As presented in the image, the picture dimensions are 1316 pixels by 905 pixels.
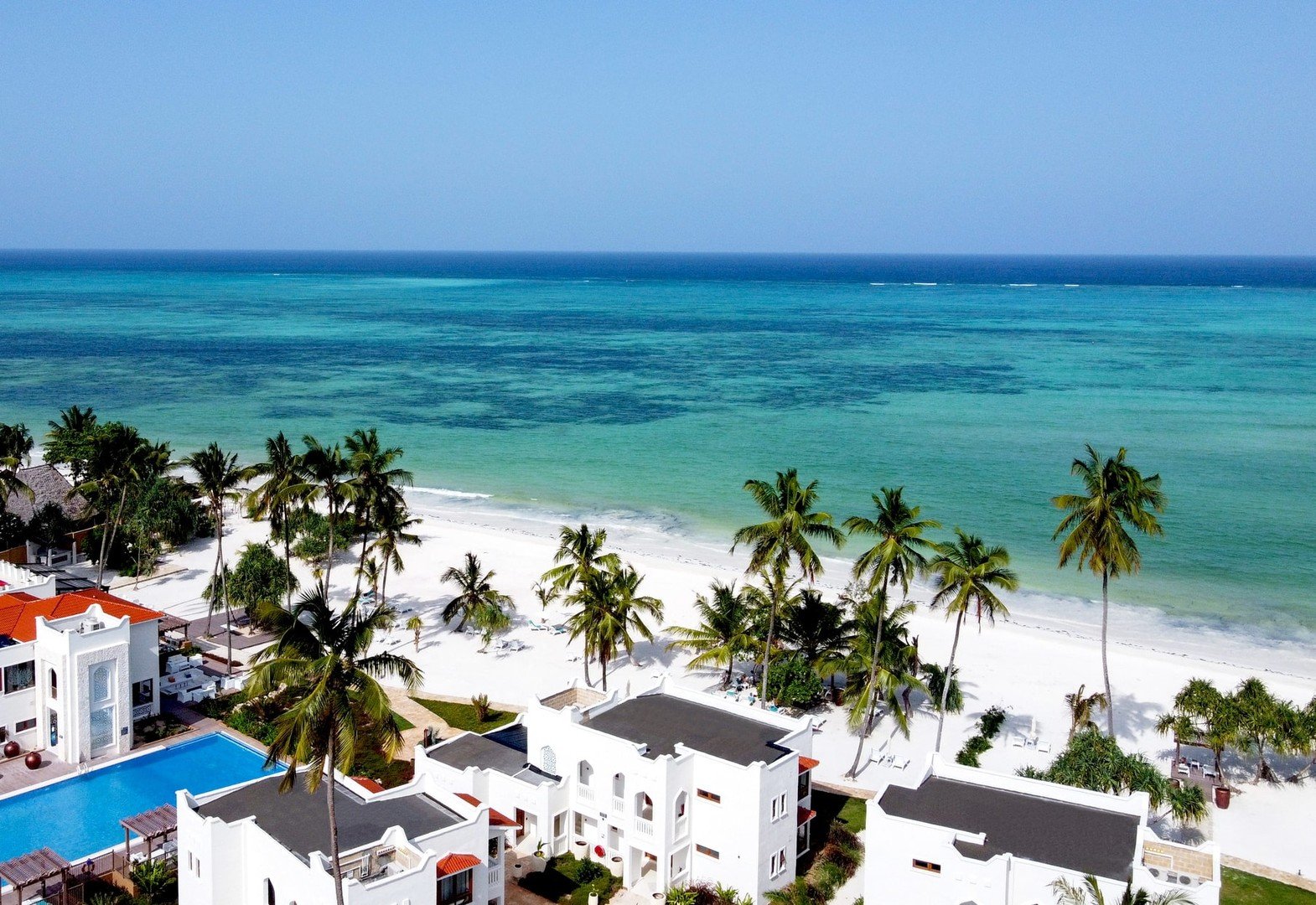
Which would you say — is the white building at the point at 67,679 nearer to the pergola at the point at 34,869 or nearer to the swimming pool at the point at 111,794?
the swimming pool at the point at 111,794

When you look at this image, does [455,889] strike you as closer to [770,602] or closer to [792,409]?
[770,602]

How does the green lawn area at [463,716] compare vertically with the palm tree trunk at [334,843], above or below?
below

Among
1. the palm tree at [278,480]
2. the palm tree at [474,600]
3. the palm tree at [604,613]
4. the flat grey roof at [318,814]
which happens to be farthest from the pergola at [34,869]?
the palm tree at [474,600]

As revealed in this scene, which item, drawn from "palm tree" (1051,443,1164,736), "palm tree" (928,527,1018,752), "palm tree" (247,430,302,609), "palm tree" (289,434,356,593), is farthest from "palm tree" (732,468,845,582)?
"palm tree" (247,430,302,609)

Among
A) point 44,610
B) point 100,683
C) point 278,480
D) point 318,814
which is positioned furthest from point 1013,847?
point 44,610

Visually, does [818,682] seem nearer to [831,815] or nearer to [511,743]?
[831,815]

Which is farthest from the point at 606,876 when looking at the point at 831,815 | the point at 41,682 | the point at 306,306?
the point at 306,306

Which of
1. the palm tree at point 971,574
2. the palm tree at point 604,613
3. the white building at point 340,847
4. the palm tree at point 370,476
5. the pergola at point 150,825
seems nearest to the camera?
the white building at point 340,847
